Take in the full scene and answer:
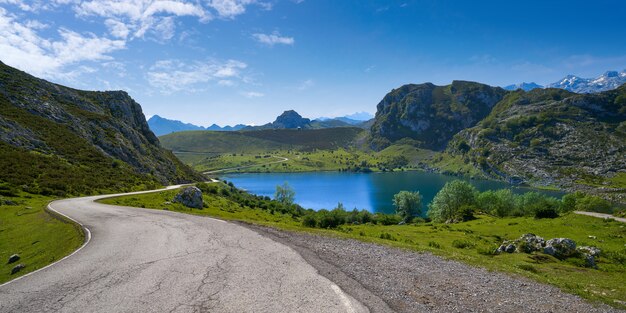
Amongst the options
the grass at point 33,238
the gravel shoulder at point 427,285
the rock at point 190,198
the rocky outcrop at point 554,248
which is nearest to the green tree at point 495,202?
the rocky outcrop at point 554,248

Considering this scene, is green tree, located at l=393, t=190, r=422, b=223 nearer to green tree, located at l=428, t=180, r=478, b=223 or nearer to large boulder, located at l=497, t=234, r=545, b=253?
green tree, located at l=428, t=180, r=478, b=223

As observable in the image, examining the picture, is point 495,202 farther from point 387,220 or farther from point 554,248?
point 554,248

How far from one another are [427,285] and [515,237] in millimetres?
48952

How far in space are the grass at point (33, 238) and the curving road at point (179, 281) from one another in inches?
117

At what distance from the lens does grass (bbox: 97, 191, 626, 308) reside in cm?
2053

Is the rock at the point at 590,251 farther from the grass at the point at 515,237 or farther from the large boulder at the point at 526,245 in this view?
the large boulder at the point at 526,245

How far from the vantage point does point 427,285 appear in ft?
49.6

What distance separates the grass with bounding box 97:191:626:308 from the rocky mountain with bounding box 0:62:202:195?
20.7m

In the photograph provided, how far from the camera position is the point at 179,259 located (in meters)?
19.5

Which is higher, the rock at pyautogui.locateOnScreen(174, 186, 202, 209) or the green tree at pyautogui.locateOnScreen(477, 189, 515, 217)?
the rock at pyautogui.locateOnScreen(174, 186, 202, 209)

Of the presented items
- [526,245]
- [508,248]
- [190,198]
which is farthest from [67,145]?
[526,245]

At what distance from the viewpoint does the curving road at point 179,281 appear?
12.7 meters

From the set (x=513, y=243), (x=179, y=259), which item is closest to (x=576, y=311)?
(x=179, y=259)

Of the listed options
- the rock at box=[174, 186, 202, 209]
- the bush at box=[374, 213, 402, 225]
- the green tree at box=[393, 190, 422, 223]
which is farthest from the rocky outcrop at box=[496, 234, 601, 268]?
the green tree at box=[393, 190, 422, 223]
